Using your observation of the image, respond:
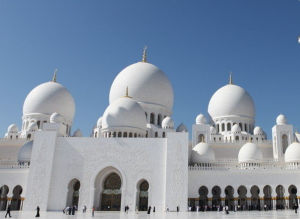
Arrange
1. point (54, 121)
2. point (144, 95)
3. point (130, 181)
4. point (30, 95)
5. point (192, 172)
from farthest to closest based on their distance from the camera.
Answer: point (30, 95) < point (144, 95) < point (54, 121) < point (192, 172) < point (130, 181)

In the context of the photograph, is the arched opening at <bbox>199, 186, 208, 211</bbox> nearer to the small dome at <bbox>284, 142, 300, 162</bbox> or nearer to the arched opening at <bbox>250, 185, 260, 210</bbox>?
the arched opening at <bbox>250, 185, 260, 210</bbox>

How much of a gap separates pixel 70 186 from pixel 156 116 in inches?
345

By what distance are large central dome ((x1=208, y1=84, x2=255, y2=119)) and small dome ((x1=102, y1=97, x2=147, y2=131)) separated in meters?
9.59

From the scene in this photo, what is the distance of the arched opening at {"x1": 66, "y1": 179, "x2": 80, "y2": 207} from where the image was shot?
715 inches

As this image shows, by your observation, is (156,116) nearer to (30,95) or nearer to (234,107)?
(234,107)

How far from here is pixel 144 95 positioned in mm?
24438

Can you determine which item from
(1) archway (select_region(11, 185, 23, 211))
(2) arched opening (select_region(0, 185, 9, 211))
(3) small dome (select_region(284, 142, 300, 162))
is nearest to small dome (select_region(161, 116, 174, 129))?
(3) small dome (select_region(284, 142, 300, 162))

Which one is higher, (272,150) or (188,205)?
(272,150)

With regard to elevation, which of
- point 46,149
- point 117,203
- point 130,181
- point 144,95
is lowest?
point 117,203

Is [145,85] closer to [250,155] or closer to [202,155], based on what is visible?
[202,155]

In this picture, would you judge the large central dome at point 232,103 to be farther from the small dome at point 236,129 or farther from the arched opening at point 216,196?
the arched opening at point 216,196

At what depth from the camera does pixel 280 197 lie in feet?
63.9

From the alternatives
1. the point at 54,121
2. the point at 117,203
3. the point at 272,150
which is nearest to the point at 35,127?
the point at 54,121

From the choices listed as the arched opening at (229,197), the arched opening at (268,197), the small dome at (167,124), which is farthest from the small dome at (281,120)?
the small dome at (167,124)
